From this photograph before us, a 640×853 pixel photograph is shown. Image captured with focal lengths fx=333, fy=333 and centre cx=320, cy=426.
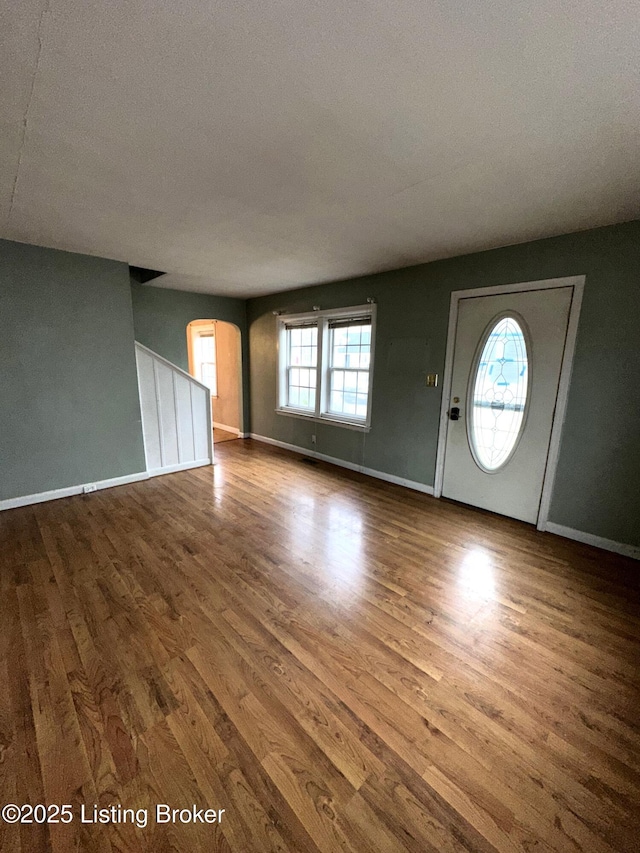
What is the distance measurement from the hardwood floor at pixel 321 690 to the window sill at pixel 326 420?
1.87m

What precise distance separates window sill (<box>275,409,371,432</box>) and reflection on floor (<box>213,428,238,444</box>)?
4.05ft

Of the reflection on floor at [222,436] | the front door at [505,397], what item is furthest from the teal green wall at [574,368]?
the reflection on floor at [222,436]

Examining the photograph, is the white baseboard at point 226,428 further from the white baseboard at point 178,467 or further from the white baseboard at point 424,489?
the white baseboard at point 178,467

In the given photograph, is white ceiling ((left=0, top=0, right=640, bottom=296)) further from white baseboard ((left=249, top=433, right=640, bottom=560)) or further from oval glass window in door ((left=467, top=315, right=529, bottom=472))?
white baseboard ((left=249, top=433, right=640, bottom=560))

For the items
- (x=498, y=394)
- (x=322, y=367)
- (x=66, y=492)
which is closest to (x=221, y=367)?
(x=322, y=367)

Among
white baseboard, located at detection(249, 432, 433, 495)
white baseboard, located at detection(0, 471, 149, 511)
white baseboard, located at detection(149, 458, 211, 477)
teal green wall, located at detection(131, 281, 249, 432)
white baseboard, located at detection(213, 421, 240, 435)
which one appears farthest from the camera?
white baseboard, located at detection(213, 421, 240, 435)

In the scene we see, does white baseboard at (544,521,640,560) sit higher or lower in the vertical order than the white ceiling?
lower

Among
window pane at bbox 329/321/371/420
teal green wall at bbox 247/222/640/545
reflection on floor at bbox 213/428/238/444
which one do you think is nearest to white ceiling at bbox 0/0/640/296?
teal green wall at bbox 247/222/640/545

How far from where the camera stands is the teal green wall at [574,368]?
2.52 m

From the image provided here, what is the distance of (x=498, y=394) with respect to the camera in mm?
3184

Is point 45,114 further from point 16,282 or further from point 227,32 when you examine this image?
point 16,282

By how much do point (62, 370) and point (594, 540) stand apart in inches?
203

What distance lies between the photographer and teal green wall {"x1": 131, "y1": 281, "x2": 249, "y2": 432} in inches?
189

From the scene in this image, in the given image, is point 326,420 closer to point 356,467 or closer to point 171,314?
point 356,467
